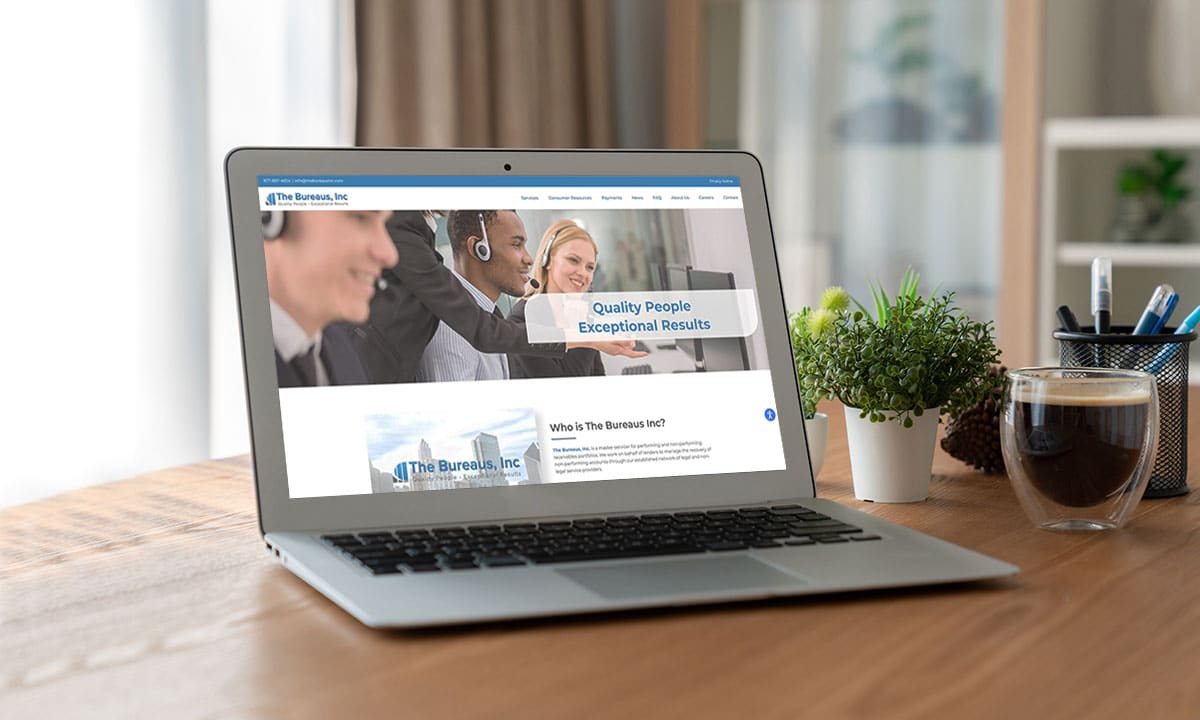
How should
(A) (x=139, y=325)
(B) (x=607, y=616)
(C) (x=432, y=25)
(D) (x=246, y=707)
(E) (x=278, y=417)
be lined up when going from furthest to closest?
1. (C) (x=432, y=25)
2. (A) (x=139, y=325)
3. (E) (x=278, y=417)
4. (B) (x=607, y=616)
5. (D) (x=246, y=707)

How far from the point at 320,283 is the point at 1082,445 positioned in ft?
1.63

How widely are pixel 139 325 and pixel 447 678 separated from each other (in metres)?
1.66

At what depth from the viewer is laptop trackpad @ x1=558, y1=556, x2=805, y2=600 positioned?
0.63 metres

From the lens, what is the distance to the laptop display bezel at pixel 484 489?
76 cm

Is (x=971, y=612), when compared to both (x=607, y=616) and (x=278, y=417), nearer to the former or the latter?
(x=607, y=616)

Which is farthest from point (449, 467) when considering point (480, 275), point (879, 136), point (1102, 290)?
point (879, 136)

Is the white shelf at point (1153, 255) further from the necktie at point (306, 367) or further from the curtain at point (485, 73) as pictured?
the necktie at point (306, 367)

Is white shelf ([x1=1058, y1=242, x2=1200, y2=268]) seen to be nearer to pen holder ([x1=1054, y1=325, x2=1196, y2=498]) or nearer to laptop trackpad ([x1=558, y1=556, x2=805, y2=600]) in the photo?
pen holder ([x1=1054, y1=325, x2=1196, y2=498])

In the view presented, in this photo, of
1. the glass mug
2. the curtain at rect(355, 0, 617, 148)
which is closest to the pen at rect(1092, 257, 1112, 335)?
the glass mug

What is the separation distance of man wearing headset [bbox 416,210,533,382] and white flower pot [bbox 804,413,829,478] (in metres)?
0.27

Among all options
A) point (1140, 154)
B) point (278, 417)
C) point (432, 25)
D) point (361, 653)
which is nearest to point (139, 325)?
point (432, 25)

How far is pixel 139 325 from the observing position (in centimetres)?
203

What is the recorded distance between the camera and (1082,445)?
78 cm

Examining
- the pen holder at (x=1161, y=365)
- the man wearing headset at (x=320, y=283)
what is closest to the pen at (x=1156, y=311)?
the pen holder at (x=1161, y=365)
